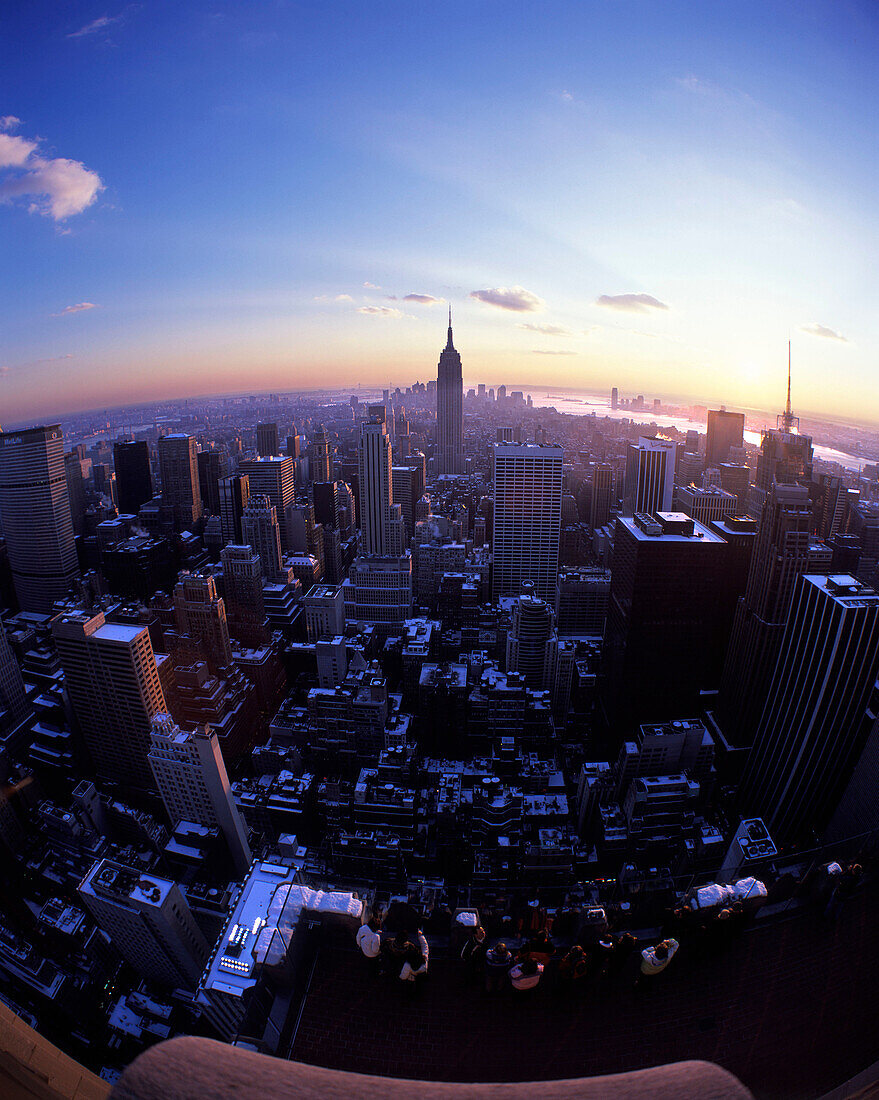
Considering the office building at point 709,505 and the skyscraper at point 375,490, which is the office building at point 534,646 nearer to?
the skyscraper at point 375,490

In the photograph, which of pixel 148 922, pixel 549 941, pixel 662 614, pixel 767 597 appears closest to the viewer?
pixel 549 941

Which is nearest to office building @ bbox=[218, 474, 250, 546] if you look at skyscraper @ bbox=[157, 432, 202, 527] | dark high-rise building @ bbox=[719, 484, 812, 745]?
skyscraper @ bbox=[157, 432, 202, 527]

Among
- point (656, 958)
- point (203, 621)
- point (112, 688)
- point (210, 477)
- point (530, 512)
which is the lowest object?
point (112, 688)

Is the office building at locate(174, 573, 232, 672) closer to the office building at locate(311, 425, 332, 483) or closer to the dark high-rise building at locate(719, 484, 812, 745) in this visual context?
the dark high-rise building at locate(719, 484, 812, 745)

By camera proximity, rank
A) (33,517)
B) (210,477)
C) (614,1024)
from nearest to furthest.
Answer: (614,1024), (33,517), (210,477)

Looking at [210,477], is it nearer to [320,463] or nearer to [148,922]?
[320,463]

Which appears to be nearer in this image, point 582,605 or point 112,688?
point 112,688

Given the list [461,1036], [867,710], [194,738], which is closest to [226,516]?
[194,738]

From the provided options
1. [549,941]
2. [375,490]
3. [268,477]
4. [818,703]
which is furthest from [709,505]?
[549,941]

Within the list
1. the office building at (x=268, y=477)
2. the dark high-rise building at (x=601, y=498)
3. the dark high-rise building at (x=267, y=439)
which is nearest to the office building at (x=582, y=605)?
the dark high-rise building at (x=601, y=498)
